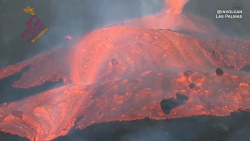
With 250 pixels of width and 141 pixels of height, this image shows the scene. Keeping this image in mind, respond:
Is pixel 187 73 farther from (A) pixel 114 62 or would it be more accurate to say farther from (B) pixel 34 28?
(B) pixel 34 28

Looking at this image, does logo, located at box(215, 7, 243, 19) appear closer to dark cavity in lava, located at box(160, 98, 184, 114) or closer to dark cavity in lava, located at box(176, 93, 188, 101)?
dark cavity in lava, located at box(176, 93, 188, 101)

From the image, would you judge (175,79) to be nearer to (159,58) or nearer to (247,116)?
(159,58)

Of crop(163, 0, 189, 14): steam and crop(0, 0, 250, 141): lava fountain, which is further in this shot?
crop(163, 0, 189, 14): steam

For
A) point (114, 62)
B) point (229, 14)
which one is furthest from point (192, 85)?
point (229, 14)

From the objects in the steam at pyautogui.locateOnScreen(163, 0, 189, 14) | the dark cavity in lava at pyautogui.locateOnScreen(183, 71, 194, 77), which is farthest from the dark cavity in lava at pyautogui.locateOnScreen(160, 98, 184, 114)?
the steam at pyautogui.locateOnScreen(163, 0, 189, 14)

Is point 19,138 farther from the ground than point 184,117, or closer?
farther from the ground

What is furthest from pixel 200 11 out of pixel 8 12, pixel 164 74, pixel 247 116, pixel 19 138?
pixel 19 138

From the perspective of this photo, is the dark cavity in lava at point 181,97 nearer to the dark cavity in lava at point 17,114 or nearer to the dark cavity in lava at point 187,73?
the dark cavity in lava at point 187,73
